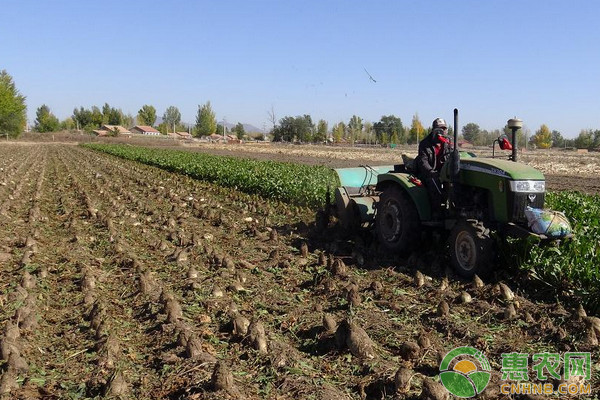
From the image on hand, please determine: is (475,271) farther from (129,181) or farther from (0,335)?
(129,181)

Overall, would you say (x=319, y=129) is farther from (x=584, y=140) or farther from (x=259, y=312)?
(x=259, y=312)

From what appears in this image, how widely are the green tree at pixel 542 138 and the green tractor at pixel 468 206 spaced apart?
92.7m

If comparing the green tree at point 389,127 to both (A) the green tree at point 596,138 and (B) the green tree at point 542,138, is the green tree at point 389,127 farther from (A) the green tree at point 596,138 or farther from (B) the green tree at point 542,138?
(A) the green tree at point 596,138

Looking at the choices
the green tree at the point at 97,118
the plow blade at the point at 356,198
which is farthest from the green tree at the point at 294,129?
the plow blade at the point at 356,198

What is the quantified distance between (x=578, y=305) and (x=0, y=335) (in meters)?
5.21

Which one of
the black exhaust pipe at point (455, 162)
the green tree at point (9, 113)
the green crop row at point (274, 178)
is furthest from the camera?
the green tree at point (9, 113)

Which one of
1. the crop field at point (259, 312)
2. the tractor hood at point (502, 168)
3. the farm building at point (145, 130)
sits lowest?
the crop field at point (259, 312)

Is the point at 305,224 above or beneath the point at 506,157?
beneath

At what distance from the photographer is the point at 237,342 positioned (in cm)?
418

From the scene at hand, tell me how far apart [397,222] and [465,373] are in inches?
132

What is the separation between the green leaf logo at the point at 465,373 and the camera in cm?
341

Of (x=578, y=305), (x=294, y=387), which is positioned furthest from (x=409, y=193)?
Answer: (x=294, y=387)

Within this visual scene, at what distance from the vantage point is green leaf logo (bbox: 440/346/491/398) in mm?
3414

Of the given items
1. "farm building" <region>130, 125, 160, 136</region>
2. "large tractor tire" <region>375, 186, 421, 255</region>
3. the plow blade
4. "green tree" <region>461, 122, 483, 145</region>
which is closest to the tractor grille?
"large tractor tire" <region>375, 186, 421, 255</region>
